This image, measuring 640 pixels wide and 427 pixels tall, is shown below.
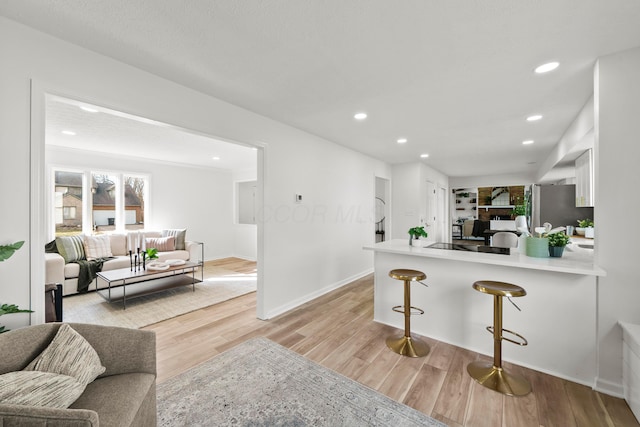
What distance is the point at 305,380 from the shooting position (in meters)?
2.06

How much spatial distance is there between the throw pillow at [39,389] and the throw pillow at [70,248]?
171 inches

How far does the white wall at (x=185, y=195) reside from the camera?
5.21 m

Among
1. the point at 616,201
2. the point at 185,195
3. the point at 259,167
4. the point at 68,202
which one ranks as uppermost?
the point at 259,167

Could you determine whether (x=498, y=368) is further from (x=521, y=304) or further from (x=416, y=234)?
(x=416, y=234)

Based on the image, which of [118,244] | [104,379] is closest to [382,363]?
[104,379]

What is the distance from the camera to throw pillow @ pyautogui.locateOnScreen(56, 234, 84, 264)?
4.33 metres

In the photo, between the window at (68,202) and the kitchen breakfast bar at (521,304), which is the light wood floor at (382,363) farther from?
the window at (68,202)

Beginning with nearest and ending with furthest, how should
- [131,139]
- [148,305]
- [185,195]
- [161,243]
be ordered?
[148,305] < [131,139] < [161,243] < [185,195]

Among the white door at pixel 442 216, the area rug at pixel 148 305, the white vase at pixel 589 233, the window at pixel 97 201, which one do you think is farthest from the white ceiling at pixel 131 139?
the white door at pixel 442 216

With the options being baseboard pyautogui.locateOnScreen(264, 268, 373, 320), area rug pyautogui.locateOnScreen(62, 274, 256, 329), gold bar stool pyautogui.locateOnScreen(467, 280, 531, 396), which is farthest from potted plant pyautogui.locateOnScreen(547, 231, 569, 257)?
area rug pyautogui.locateOnScreen(62, 274, 256, 329)

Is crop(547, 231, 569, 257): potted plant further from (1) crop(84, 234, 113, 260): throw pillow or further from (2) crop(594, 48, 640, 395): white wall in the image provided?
(1) crop(84, 234, 113, 260): throw pillow

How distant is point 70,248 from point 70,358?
4.33 metres

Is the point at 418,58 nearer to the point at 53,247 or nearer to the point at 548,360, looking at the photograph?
the point at 548,360

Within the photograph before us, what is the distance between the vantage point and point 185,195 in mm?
6535
